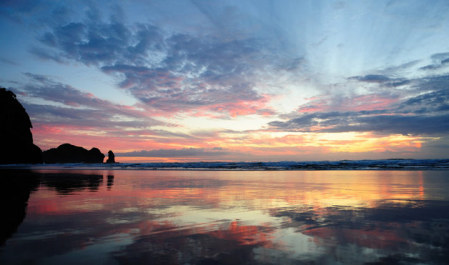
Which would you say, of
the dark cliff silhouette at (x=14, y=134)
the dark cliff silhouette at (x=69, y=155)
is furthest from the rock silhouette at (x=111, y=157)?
the dark cliff silhouette at (x=14, y=134)

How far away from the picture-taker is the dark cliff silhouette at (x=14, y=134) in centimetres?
6581

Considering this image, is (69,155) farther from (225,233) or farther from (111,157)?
(225,233)

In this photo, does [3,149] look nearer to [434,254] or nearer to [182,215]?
[182,215]

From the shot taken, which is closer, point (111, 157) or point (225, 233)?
point (225, 233)

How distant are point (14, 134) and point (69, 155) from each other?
2366 inches

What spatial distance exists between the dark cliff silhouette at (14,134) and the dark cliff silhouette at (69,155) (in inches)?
1970

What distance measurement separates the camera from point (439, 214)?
6.40 metres

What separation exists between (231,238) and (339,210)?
12.7 feet

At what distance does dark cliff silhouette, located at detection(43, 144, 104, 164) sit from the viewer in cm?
12356

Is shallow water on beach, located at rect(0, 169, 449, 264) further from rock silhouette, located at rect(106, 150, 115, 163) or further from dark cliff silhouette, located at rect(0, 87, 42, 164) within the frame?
rock silhouette, located at rect(106, 150, 115, 163)

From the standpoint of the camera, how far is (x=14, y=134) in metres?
68.3

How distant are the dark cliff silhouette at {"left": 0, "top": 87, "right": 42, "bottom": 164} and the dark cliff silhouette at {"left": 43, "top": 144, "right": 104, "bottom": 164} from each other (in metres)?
50.0

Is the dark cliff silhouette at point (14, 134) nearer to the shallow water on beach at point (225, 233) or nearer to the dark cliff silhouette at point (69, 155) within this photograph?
the dark cliff silhouette at point (69, 155)

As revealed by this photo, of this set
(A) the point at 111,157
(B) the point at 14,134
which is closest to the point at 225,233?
(B) the point at 14,134
